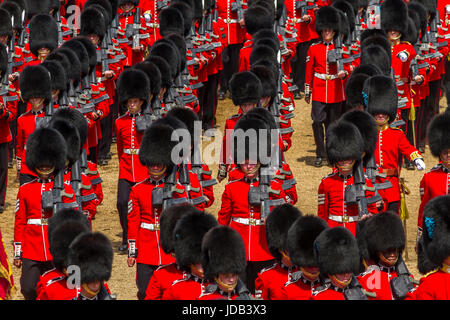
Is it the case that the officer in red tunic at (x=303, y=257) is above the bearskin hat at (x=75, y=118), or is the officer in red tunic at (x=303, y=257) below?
below

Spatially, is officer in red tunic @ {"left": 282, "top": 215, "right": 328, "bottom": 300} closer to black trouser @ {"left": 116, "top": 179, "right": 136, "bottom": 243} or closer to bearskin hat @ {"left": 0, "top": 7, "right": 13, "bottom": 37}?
black trouser @ {"left": 116, "top": 179, "right": 136, "bottom": 243}

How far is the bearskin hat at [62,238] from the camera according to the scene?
6492 millimetres

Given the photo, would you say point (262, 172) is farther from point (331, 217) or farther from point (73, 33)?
point (73, 33)

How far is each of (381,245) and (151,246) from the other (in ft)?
5.06

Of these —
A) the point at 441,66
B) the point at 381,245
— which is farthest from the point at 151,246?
the point at 441,66

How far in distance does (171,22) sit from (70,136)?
165 inches

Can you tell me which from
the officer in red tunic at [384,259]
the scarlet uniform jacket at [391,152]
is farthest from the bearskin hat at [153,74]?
the officer in red tunic at [384,259]

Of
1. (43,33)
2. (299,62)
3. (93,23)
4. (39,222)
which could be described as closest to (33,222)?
(39,222)

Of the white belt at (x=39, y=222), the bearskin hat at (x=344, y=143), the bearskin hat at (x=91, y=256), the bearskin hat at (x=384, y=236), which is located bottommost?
the bearskin hat at (x=91, y=256)

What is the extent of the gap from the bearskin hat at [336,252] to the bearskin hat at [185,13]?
20.6 feet

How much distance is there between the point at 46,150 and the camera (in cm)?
751

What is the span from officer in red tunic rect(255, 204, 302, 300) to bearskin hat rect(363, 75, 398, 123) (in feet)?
7.39

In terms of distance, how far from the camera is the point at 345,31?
11836 mm

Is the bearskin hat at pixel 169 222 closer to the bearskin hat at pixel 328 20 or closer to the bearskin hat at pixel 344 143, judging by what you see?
the bearskin hat at pixel 344 143
